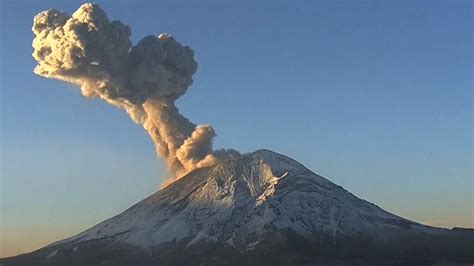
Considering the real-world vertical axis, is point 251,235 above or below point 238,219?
below

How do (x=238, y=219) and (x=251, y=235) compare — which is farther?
(x=238, y=219)

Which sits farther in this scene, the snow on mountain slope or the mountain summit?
the snow on mountain slope

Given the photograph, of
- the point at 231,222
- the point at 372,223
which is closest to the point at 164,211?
the point at 231,222

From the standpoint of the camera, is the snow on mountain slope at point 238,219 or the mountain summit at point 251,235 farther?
the snow on mountain slope at point 238,219
